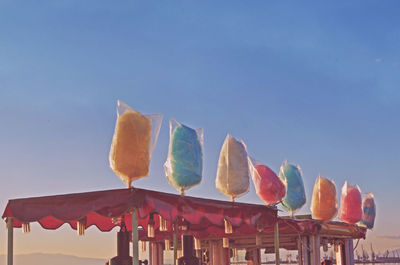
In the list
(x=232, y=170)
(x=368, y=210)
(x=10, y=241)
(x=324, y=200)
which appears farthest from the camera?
(x=368, y=210)

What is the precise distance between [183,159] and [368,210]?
8.75 meters

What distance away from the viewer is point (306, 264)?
13.6 m

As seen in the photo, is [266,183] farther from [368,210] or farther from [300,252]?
[368,210]

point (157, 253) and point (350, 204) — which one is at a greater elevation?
point (350, 204)

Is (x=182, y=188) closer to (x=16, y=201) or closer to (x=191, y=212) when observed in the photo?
(x=191, y=212)

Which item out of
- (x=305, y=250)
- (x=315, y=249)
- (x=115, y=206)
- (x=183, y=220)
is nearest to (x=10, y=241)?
(x=115, y=206)

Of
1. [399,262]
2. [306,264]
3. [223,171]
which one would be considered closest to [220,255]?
[306,264]

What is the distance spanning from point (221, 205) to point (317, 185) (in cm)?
428

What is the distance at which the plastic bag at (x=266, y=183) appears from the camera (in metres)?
11.3

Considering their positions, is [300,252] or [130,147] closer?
[130,147]

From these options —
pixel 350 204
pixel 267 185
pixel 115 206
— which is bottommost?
pixel 115 206

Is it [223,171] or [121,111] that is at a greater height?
[121,111]

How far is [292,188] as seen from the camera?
13.1 meters

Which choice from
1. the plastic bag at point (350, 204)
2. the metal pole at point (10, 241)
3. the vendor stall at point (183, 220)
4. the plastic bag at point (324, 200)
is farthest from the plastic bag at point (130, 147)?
the plastic bag at point (350, 204)
